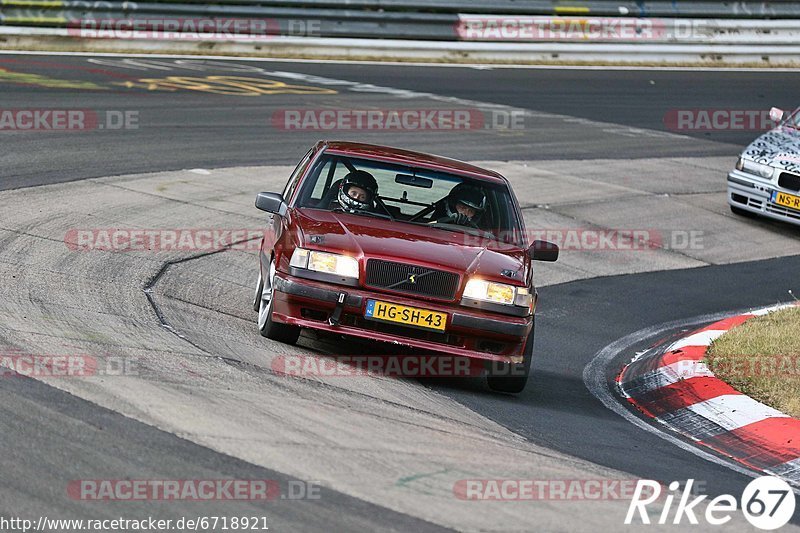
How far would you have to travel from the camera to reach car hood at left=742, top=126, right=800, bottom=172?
567 inches

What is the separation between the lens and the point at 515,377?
7.92 meters

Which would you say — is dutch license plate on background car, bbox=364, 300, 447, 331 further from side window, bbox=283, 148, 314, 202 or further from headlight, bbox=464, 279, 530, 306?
side window, bbox=283, 148, 314, 202

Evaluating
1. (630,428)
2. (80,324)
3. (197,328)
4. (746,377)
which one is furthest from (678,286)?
(80,324)

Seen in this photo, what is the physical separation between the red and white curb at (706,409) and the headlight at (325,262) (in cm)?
218

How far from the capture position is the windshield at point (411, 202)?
28.2 feet

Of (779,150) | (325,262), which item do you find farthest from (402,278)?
(779,150)

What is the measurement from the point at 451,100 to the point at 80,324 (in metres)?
13.8

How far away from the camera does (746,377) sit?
8594 millimetres

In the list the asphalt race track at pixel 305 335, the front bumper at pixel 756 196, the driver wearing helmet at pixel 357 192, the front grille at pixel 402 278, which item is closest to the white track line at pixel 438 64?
the asphalt race track at pixel 305 335

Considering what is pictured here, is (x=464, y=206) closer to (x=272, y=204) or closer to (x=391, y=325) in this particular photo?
(x=272, y=204)

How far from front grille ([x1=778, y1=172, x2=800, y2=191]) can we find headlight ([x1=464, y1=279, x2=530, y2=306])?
24.9 ft

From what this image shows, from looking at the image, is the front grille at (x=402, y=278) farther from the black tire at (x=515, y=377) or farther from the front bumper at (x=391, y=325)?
the black tire at (x=515, y=377)

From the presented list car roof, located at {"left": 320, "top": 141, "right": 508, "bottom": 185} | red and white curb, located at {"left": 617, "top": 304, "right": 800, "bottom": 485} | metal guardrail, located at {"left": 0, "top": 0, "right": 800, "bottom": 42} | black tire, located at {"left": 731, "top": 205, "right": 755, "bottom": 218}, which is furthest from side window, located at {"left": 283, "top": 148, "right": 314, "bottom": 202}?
metal guardrail, located at {"left": 0, "top": 0, "right": 800, "bottom": 42}

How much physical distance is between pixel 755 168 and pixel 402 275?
8.35 meters
